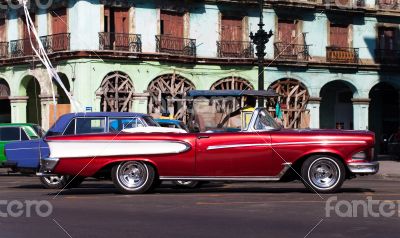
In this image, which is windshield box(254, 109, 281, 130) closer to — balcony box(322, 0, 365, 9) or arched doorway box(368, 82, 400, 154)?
balcony box(322, 0, 365, 9)

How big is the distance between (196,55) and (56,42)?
20.2ft

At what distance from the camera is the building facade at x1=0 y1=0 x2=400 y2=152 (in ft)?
103

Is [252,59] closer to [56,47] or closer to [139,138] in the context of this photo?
[56,47]

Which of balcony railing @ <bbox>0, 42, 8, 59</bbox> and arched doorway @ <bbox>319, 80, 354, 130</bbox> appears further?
arched doorway @ <bbox>319, 80, 354, 130</bbox>

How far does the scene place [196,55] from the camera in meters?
33.3

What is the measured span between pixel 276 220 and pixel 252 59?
2457 centimetres

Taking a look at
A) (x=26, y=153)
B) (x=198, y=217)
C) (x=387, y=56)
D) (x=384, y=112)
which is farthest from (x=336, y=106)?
(x=198, y=217)

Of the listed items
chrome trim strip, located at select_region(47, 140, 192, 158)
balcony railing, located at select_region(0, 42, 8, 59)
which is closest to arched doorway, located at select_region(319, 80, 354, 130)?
balcony railing, located at select_region(0, 42, 8, 59)

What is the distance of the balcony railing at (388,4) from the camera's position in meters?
37.3

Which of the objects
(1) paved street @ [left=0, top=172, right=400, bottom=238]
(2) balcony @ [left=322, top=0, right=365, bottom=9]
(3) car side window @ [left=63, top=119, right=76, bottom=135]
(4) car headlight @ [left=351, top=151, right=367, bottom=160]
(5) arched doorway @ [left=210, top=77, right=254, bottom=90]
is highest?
(2) balcony @ [left=322, top=0, right=365, bottom=9]

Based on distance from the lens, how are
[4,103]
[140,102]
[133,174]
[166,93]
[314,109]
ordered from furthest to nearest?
1. [4,103]
2. [314,109]
3. [166,93]
4. [140,102]
5. [133,174]

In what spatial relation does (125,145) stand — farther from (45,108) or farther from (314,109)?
(314,109)

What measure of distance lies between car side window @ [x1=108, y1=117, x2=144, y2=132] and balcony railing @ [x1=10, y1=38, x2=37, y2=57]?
1808 cm

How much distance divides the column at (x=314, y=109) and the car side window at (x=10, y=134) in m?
16.8
